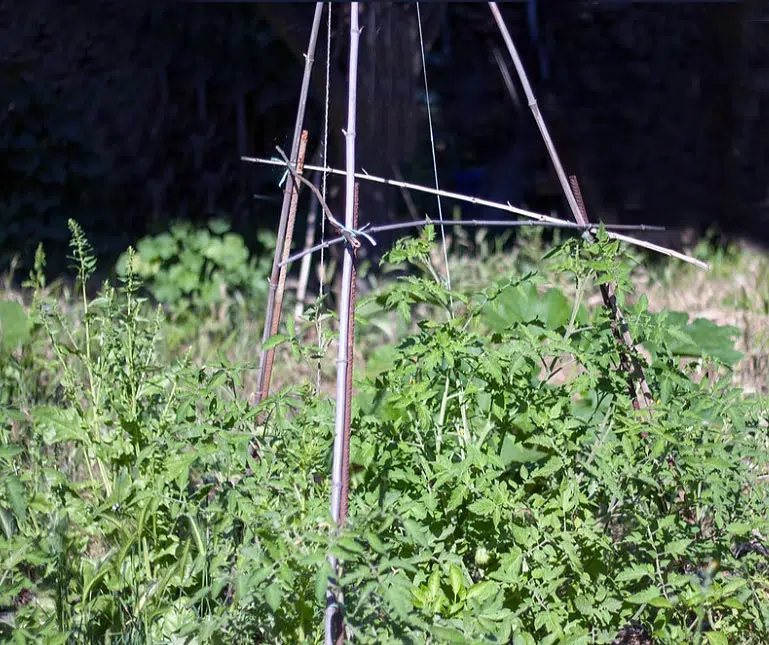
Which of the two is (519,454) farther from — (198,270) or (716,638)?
(198,270)

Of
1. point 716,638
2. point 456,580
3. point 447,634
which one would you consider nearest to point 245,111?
point 456,580

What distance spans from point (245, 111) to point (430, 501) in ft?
14.8

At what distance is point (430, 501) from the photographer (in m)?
1.99

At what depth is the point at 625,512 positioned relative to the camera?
218 centimetres

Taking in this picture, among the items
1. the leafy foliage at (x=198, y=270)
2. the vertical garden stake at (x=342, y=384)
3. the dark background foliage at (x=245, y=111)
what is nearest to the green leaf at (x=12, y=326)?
the leafy foliage at (x=198, y=270)

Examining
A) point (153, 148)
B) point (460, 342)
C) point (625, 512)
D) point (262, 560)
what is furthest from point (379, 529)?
point (153, 148)

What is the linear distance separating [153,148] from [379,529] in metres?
4.41

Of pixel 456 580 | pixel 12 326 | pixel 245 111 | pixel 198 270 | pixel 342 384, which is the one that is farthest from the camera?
pixel 245 111

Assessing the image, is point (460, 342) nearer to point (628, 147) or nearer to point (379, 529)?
point (379, 529)

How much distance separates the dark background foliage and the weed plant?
271 centimetres

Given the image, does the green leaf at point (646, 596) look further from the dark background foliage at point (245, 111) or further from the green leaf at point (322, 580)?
the dark background foliage at point (245, 111)

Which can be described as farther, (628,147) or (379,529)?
(628,147)

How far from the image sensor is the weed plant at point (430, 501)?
1.94m

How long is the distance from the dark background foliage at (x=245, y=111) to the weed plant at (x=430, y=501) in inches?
107
